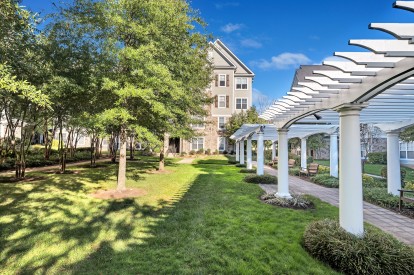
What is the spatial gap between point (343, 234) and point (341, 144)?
1523 mm

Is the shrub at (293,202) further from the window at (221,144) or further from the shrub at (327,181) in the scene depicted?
the window at (221,144)

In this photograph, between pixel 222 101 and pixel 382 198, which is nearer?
pixel 382 198

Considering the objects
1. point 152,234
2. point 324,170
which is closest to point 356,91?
point 152,234

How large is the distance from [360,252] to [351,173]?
1.28 m

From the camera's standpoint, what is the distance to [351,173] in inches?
172

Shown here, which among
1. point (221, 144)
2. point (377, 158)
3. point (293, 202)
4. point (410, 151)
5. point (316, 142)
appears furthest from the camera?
point (221, 144)

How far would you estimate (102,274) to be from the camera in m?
3.58

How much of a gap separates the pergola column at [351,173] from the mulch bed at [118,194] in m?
6.39

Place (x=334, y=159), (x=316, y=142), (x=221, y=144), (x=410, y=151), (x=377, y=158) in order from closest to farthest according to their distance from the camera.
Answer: (x=334, y=159) < (x=410, y=151) < (x=377, y=158) < (x=316, y=142) < (x=221, y=144)

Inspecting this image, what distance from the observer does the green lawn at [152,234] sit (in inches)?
152

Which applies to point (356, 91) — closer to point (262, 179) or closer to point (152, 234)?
point (152, 234)

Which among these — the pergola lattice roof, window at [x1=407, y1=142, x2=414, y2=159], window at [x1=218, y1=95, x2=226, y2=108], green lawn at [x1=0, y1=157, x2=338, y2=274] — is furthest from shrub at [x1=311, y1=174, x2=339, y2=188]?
window at [x1=218, y1=95, x2=226, y2=108]

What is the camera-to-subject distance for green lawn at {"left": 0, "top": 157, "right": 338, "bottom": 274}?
3.85 m

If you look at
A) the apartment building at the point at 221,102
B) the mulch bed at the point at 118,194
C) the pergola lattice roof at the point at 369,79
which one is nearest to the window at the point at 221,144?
the apartment building at the point at 221,102
